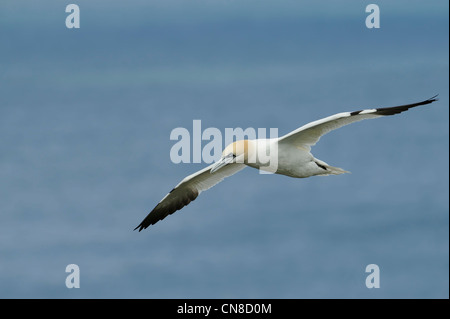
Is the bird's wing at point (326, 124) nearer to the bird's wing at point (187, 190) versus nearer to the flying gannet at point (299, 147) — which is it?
the flying gannet at point (299, 147)

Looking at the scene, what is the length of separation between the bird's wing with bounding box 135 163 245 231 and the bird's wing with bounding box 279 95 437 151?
2.05 metres

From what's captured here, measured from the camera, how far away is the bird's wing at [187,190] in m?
18.6

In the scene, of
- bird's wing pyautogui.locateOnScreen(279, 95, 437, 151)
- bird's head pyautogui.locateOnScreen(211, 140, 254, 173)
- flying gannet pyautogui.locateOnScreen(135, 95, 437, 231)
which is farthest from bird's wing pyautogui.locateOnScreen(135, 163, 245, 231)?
bird's wing pyautogui.locateOnScreen(279, 95, 437, 151)

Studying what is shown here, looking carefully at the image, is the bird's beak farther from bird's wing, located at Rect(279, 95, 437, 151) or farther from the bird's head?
bird's wing, located at Rect(279, 95, 437, 151)

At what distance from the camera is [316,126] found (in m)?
16.4

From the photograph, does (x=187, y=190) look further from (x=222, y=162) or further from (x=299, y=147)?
(x=299, y=147)

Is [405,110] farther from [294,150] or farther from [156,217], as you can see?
[156,217]

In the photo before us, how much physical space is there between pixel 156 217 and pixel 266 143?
3.74 meters

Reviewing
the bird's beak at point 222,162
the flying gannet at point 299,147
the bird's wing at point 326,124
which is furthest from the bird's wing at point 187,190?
the bird's wing at point 326,124

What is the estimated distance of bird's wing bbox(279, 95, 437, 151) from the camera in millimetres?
16031
